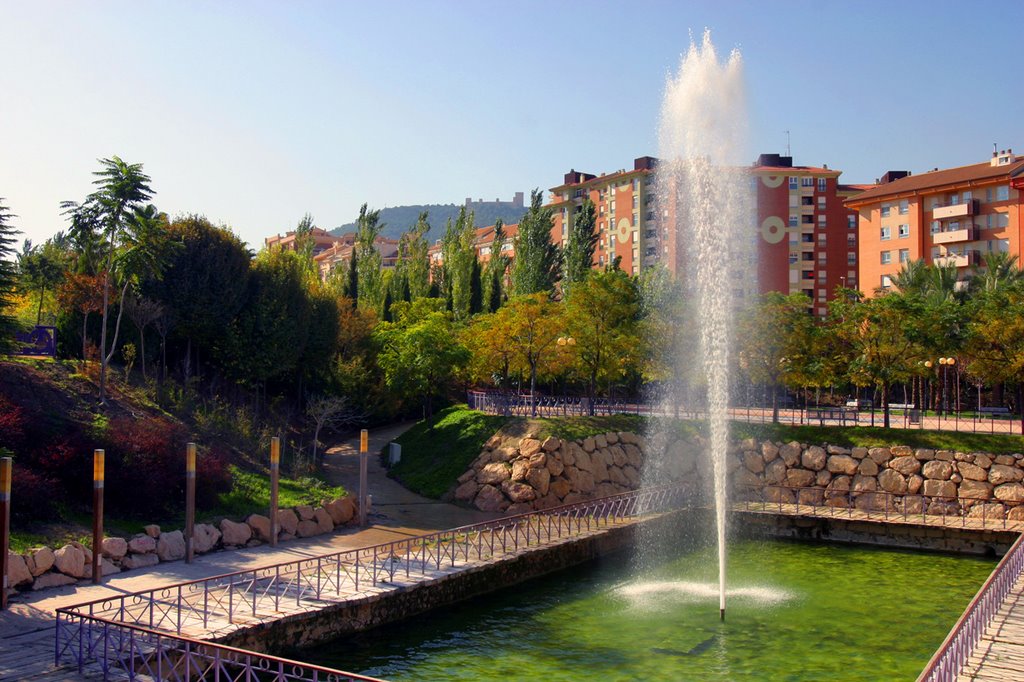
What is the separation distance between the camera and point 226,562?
23.2 metres

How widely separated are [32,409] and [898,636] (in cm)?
2453

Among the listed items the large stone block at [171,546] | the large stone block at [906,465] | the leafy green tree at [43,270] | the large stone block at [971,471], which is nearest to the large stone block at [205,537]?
the large stone block at [171,546]

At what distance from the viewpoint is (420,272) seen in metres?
71.6

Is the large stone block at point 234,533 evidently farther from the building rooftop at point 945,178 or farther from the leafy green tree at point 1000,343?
the building rooftop at point 945,178

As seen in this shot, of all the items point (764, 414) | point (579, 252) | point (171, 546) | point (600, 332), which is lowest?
point (171, 546)

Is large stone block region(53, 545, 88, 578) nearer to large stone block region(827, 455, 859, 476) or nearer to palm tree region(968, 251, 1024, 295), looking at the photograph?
large stone block region(827, 455, 859, 476)

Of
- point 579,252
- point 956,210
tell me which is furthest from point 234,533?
point 956,210

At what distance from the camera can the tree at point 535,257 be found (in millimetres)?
65812

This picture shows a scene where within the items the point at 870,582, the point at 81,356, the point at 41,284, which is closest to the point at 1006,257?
the point at 870,582

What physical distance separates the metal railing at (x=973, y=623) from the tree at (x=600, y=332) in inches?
885

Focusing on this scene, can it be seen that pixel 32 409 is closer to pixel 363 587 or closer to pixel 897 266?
pixel 363 587

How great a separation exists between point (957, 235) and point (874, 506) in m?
39.5

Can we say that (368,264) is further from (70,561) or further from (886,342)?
(70,561)

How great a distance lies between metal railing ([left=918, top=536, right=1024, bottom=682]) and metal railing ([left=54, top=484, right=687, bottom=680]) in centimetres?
1152
